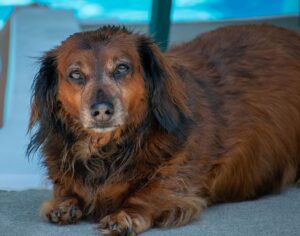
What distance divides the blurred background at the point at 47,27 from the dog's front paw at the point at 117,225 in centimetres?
82

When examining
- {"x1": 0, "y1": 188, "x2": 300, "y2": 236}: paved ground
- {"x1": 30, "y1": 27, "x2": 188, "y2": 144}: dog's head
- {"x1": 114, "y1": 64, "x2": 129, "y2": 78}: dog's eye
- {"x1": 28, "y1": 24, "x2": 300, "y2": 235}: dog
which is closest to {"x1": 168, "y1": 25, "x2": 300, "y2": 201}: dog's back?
{"x1": 28, "y1": 24, "x2": 300, "y2": 235}: dog

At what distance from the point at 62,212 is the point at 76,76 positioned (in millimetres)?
668

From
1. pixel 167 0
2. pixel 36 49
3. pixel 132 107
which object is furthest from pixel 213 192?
pixel 36 49

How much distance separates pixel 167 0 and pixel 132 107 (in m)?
2.32

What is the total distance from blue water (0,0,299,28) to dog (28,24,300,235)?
5.21 meters

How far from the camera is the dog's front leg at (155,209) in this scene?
159 inches

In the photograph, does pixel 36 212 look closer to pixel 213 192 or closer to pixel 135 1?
pixel 213 192

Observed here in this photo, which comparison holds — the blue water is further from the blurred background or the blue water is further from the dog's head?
the dog's head

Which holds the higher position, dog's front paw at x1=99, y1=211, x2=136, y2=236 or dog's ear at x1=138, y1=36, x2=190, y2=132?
dog's ear at x1=138, y1=36, x2=190, y2=132

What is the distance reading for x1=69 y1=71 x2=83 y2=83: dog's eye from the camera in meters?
4.07

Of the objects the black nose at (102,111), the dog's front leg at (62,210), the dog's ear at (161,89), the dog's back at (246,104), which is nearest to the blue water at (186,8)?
the dog's back at (246,104)

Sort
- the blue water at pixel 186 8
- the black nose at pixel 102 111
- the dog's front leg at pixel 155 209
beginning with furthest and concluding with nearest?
the blue water at pixel 186 8, the dog's front leg at pixel 155 209, the black nose at pixel 102 111

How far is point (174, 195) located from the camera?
4188 millimetres

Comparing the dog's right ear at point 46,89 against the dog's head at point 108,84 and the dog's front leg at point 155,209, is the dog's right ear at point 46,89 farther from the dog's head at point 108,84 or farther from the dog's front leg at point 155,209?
the dog's front leg at point 155,209
